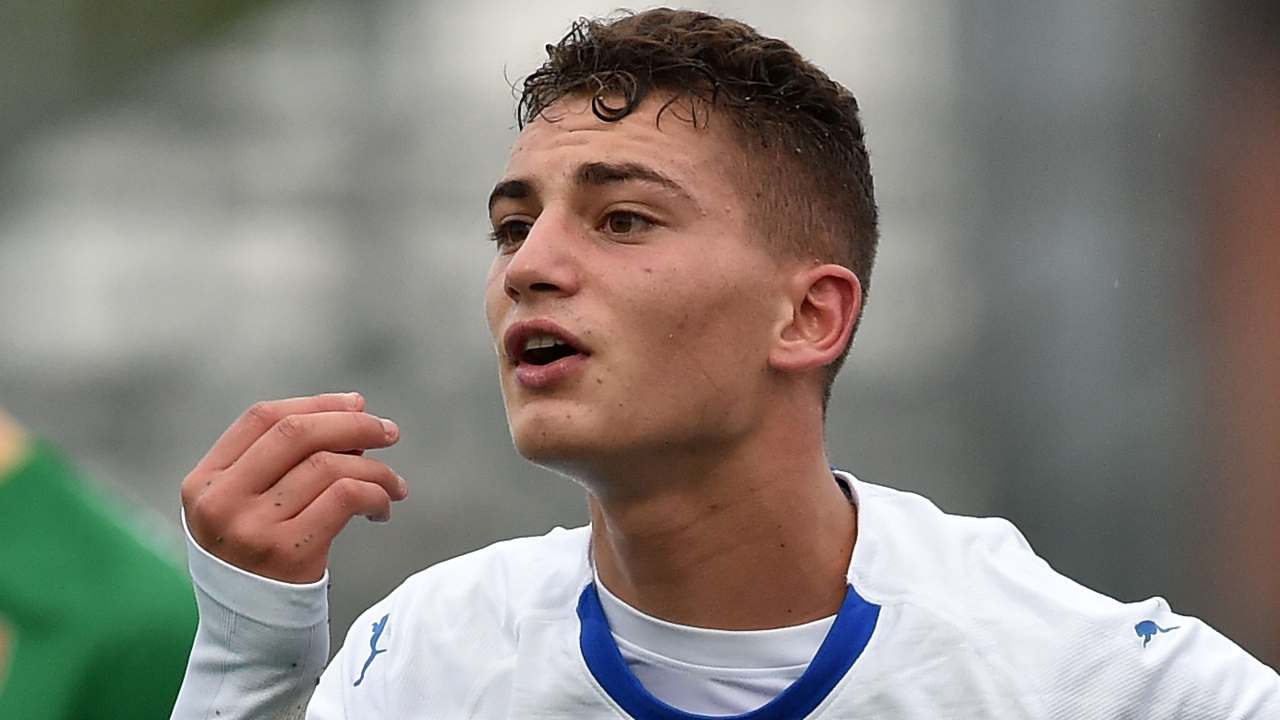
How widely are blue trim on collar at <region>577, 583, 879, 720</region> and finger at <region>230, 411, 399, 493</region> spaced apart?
Answer: 1.36 feet

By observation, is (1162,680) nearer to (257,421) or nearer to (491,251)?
(257,421)

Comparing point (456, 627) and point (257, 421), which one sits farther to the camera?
point (456, 627)

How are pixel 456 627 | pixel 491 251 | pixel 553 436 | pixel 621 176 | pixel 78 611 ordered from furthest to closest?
pixel 491 251 → pixel 456 627 → pixel 78 611 → pixel 621 176 → pixel 553 436

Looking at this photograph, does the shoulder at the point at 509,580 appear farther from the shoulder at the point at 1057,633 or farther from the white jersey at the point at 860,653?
the shoulder at the point at 1057,633

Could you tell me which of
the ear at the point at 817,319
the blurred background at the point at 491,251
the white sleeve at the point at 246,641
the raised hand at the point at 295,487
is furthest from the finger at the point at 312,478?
the blurred background at the point at 491,251

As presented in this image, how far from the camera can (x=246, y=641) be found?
220cm

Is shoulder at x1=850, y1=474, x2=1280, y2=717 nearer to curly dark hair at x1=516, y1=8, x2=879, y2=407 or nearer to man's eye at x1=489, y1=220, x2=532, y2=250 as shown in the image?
curly dark hair at x1=516, y1=8, x2=879, y2=407

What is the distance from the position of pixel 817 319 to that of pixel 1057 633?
51cm

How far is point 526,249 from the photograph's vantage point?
2164mm

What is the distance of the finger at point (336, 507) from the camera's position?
6.95ft

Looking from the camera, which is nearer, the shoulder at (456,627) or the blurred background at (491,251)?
the shoulder at (456,627)

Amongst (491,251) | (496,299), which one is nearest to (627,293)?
(496,299)

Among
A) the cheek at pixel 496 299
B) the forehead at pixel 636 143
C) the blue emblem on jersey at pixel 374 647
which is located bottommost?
the blue emblem on jersey at pixel 374 647

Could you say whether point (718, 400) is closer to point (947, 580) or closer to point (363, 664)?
point (947, 580)
